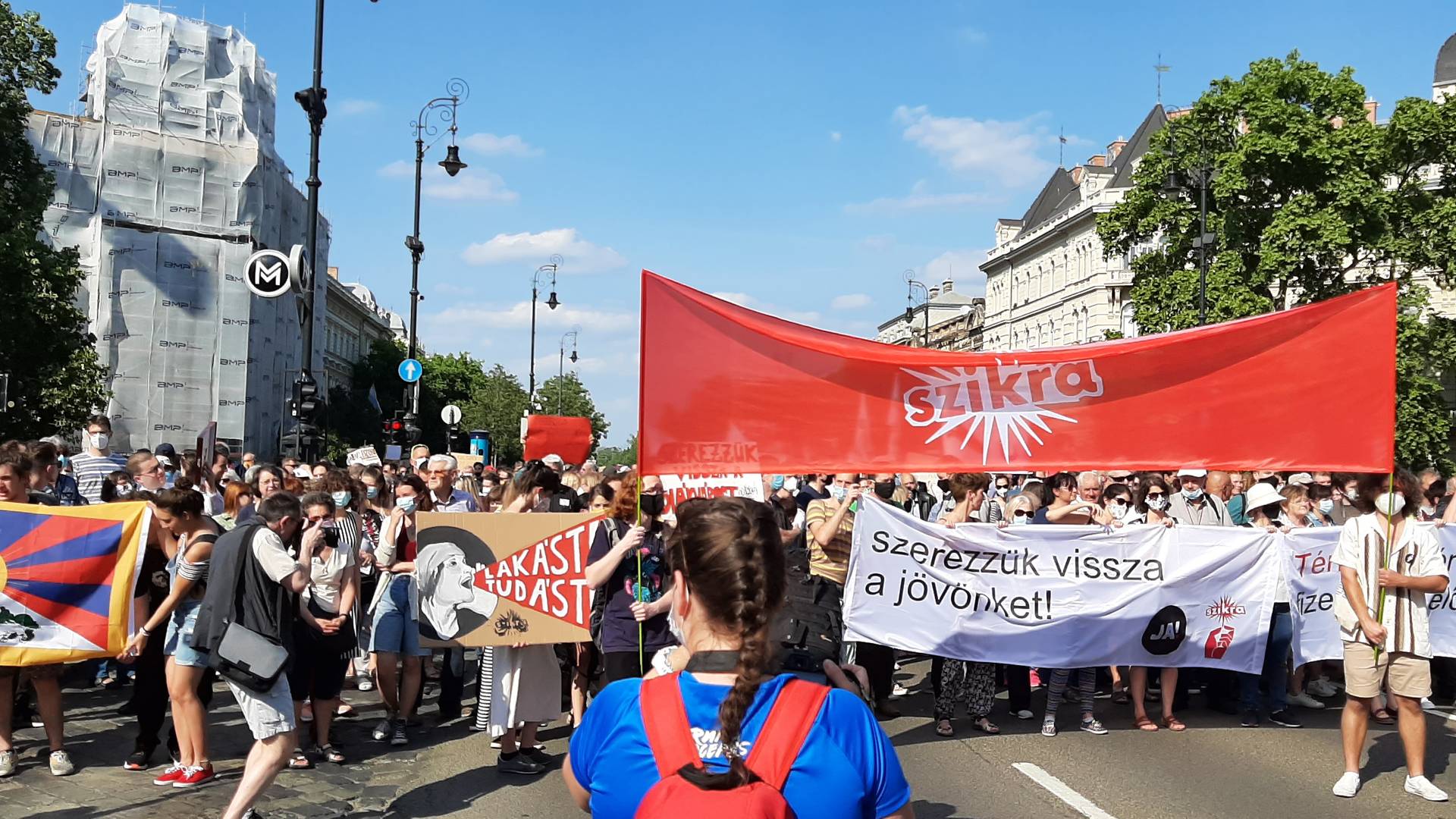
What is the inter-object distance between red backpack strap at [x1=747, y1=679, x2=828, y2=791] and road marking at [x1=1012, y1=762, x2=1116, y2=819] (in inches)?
187

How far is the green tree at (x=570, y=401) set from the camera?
74.4 metres

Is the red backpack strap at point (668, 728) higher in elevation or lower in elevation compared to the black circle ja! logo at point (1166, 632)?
higher

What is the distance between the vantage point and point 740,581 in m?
2.77

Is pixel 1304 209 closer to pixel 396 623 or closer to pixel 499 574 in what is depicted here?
pixel 499 574

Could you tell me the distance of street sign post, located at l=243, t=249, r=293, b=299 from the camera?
58.0 feet

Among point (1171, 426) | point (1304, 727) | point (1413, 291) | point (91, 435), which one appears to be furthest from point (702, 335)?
point (1413, 291)

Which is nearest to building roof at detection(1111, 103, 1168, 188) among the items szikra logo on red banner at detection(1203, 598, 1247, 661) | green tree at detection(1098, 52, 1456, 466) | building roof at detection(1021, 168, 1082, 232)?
building roof at detection(1021, 168, 1082, 232)

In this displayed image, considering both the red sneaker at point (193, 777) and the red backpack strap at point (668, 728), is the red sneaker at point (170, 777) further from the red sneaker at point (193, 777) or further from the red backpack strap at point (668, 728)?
the red backpack strap at point (668, 728)

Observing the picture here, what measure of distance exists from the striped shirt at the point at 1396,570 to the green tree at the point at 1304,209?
1294 inches

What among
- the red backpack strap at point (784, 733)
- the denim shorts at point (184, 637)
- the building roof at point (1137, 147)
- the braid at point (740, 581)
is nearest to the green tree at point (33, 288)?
the denim shorts at point (184, 637)

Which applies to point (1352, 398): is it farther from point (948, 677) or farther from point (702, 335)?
point (702, 335)

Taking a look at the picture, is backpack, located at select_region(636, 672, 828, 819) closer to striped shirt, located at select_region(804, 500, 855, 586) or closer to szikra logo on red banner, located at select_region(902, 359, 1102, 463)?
szikra logo on red banner, located at select_region(902, 359, 1102, 463)

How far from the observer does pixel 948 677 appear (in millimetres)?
9391

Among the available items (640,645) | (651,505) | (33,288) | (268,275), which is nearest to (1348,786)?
(640,645)
